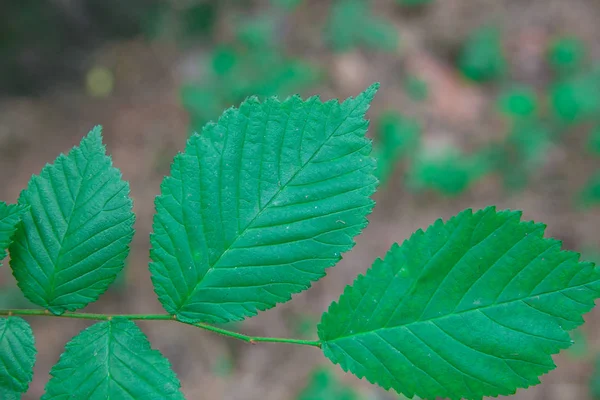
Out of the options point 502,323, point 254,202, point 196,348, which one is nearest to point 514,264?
point 502,323

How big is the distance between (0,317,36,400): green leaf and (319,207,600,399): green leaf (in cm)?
59

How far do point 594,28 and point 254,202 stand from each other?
425 cm

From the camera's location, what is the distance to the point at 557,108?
373 centimetres

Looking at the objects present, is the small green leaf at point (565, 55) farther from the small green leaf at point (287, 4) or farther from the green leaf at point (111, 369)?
the green leaf at point (111, 369)

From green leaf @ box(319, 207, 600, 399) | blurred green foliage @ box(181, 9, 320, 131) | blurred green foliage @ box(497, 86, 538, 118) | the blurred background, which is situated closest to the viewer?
green leaf @ box(319, 207, 600, 399)

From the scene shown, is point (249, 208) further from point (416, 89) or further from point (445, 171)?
point (416, 89)

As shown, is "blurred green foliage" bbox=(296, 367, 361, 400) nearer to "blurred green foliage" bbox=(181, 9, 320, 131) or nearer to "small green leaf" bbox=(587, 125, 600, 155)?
"blurred green foliage" bbox=(181, 9, 320, 131)

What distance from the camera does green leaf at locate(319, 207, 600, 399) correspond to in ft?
3.21

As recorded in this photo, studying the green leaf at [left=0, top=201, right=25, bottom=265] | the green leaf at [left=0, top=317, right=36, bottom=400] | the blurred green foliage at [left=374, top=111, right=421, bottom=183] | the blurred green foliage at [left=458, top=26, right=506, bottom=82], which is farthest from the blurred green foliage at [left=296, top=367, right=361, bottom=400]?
the blurred green foliage at [left=458, top=26, right=506, bottom=82]

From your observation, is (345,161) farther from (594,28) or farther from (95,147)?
(594,28)

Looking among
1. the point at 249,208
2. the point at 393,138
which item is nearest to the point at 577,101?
the point at 393,138

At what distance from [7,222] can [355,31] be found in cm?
Result: 346

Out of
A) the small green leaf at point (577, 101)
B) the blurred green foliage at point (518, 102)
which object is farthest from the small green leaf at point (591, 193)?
the blurred green foliage at point (518, 102)

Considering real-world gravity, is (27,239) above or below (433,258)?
below
